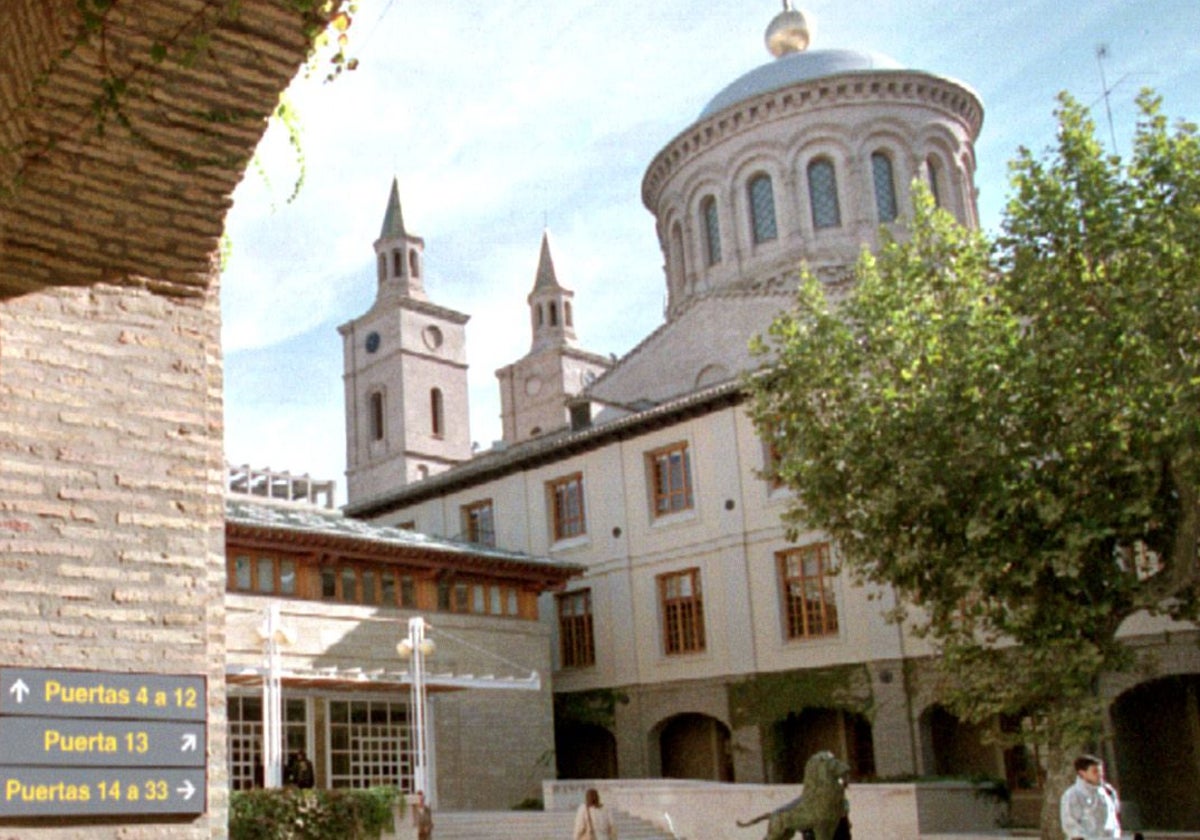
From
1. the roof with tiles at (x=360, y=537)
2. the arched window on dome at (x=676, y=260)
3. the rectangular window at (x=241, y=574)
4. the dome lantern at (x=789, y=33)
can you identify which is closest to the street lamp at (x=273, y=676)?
the roof with tiles at (x=360, y=537)

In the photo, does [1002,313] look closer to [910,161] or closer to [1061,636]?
[1061,636]

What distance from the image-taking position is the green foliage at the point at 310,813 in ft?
57.9

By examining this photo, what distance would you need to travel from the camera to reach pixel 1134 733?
25.6m

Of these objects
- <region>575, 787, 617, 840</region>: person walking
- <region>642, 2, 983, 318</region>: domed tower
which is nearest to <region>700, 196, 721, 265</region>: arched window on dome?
<region>642, 2, 983, 318</region>: domed tower

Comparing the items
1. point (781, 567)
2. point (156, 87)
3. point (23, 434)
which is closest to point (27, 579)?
point (23, 434)

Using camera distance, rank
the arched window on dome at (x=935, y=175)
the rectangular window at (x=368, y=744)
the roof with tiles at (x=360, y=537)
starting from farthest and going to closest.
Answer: the arched window on dome at (x=935, y=175)
the rectangular window at (x=368, y=744)
the roof with tiles at (x=360, y=537)

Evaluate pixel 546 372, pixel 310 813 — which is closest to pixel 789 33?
pixel 546 372

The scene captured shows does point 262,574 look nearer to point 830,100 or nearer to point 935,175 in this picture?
point 830,100

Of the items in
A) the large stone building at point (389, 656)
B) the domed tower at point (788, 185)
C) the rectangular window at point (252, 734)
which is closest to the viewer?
the rectangular window at point (252, 734)

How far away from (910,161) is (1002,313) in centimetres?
1808

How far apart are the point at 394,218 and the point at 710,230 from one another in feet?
71.2

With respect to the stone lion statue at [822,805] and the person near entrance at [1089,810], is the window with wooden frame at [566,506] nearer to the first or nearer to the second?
the stone lion statue at [822,805]

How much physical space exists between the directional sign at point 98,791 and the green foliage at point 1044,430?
13.4m

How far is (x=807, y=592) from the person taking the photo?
27609 mm
